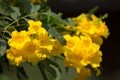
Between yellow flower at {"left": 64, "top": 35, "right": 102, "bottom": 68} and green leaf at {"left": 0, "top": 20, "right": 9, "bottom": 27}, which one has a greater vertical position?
green leaf at {"left": 0, "top": 20, "right": 9, "bottom": 27}

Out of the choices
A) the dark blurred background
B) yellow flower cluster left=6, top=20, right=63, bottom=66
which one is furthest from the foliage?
the dark blurred background

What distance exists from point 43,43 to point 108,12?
350 cm

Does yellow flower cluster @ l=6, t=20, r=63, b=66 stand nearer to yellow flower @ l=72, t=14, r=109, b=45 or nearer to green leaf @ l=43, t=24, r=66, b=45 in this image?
Result: green leaf @ l=43, t=24, r=66, b=45

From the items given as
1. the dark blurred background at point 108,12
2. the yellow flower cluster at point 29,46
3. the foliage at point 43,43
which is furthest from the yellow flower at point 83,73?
the dark blurred background at point 108,12

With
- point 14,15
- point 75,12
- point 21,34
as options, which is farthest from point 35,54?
point 75,12

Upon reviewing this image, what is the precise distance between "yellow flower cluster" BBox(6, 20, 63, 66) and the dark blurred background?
3276mm

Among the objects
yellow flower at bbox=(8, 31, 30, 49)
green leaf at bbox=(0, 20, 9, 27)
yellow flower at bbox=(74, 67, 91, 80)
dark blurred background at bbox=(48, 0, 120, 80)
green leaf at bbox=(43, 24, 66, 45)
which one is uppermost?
dark blurred background at bbox=(48, 0, 120, 80)

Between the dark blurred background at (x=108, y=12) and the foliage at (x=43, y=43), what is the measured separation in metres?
3.08

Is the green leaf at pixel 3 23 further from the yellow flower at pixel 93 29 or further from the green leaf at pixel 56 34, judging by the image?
the yellow flower at pixel 93 29

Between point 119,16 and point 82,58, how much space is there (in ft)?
11.5

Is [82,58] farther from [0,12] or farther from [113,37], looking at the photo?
[113,37]

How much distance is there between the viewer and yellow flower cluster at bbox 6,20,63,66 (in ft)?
3.10

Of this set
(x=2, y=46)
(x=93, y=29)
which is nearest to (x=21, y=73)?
(x=2, y=46)

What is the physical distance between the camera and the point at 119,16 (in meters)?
4.48
